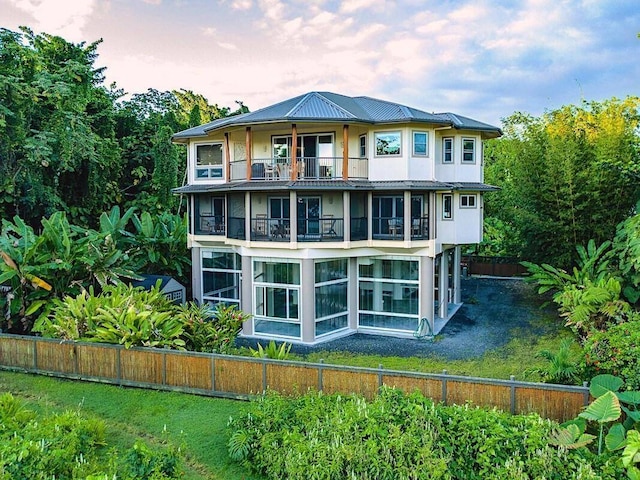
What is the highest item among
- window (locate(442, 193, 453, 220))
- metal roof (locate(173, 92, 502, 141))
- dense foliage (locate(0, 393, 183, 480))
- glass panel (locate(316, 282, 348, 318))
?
metal roof (locate(173, 92, 502, 141))

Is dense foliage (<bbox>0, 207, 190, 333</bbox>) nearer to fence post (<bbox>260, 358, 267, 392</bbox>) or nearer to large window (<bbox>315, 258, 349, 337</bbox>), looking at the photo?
large window (<bbox>315, 258, 349, 337</bbox>)

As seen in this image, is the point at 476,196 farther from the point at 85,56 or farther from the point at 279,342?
the point at 85,56

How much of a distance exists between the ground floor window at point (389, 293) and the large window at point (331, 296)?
0.64 metres

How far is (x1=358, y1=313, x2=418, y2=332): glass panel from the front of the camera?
1715 cm

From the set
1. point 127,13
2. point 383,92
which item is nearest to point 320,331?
point 127,13

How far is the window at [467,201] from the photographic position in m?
18.8

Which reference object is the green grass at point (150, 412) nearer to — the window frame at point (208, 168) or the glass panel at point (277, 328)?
the glass panel at point (277, 328)

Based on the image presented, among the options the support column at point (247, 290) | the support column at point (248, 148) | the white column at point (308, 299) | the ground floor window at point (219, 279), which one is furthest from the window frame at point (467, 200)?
the ground floor window at point (219, 279)

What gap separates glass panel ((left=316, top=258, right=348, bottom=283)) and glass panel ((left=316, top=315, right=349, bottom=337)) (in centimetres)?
145

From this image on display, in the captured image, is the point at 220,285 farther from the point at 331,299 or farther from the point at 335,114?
the point at 335,114

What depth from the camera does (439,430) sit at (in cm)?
793

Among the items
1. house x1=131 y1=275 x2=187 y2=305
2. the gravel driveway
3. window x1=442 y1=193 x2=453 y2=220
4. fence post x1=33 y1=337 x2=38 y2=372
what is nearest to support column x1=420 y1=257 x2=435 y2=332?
the gravel driveway

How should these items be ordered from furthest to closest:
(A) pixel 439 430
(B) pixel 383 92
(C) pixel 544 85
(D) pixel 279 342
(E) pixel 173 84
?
(E) pixel 173 84, (C) pixel 544 85, (B) pixel 383 92, (D) pixel 279 342, (A) pixel 439 430

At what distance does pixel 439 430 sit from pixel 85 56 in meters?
27.4
